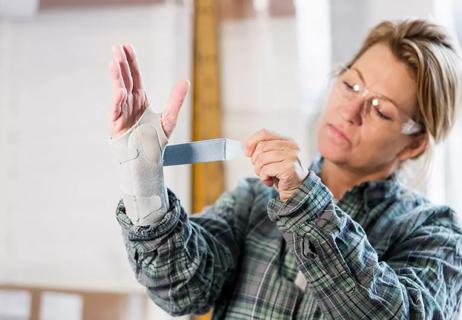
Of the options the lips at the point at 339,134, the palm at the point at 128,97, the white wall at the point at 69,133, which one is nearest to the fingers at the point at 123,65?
the palm at the point at 128,97

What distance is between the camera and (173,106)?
0.87 metres

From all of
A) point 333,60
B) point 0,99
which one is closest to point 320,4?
point 333,60

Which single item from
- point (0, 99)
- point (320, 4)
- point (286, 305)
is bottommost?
point (286, 305)

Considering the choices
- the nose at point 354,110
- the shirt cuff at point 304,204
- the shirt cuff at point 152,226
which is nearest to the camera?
the shirt cuff at point 304,204

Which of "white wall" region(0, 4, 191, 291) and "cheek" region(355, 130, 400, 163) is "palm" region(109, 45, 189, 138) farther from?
"white wall" region(0, 4, 191, 291)

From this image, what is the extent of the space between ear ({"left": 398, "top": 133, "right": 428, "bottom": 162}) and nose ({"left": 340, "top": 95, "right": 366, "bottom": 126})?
5.2 inches

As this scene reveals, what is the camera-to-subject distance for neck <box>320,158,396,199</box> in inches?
42.7

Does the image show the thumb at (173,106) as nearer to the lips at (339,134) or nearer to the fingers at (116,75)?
the fingers at (116,75)

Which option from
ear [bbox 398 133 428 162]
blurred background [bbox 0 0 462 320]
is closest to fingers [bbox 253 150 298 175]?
ear [bbox 398 133 428 162]

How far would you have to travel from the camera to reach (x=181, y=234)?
915 millimetres

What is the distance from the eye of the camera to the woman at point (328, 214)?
2.59 feet

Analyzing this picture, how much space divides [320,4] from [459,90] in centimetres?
46

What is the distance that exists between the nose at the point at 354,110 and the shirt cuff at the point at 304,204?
0.26 meters

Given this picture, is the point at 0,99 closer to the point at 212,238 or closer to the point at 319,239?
the point at 212,238
